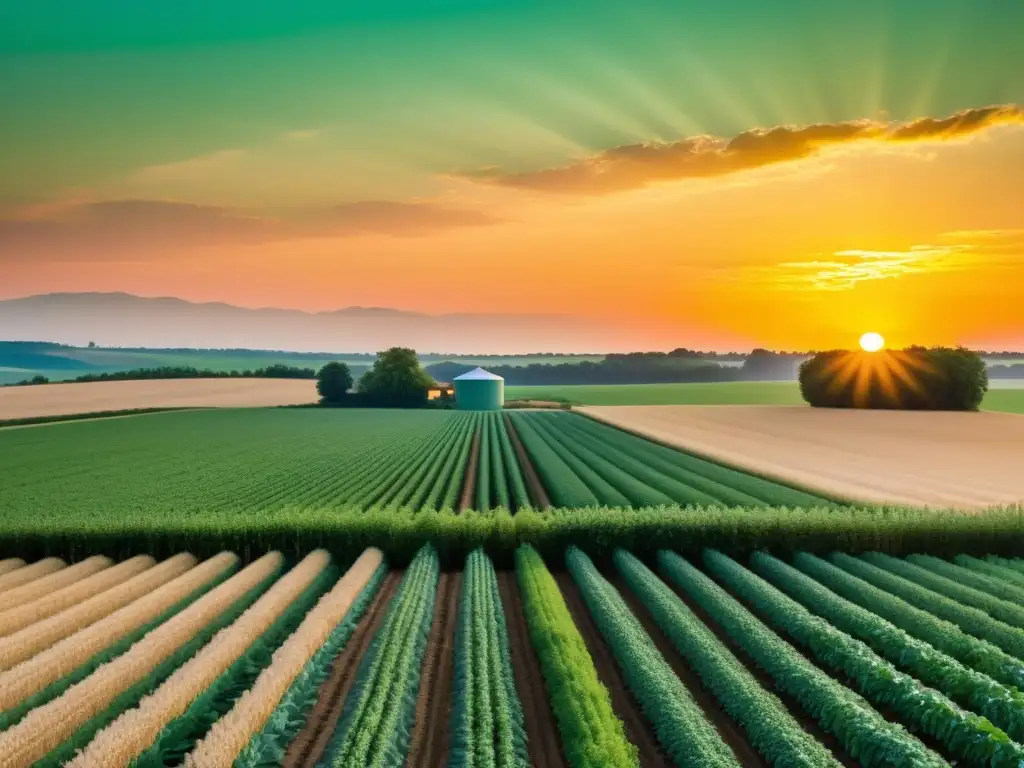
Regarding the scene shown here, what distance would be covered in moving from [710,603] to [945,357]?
6129 cm

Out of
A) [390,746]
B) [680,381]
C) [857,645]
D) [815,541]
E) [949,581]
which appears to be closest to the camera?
[390,746]

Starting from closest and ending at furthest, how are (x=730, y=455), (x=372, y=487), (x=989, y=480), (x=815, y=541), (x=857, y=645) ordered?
(x=857, y=645)
(x=815, y=541)
(x=372, y=487)
(x=989, y=480)
(x=730, y=455)

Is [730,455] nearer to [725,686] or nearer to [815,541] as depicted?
[815,541]

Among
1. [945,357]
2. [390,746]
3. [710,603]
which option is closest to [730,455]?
[710,603]

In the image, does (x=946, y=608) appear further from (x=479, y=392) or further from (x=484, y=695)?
(x=479, y=392)

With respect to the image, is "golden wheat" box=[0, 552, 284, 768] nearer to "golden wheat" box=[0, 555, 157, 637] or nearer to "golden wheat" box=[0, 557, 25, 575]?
"golden wheat" box=[0, 555, 157, 637]

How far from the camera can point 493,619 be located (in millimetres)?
13211

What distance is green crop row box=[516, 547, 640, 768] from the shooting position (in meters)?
8.40

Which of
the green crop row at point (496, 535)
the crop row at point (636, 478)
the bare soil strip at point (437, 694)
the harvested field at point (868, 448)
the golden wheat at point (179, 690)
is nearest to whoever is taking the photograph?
the golden wheat at point (179, 690)

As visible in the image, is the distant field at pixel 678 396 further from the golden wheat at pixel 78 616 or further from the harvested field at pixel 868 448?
the golden wheat at pixel 78 616

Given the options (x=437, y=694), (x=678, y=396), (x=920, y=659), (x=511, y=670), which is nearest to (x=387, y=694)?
(x=437, y=694)

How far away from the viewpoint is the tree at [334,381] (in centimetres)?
9175

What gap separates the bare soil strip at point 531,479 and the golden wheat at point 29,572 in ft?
41.9

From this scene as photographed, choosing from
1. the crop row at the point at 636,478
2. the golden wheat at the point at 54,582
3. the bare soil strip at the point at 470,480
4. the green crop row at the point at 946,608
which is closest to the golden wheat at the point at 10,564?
the golden wheat at the point at 54,582
